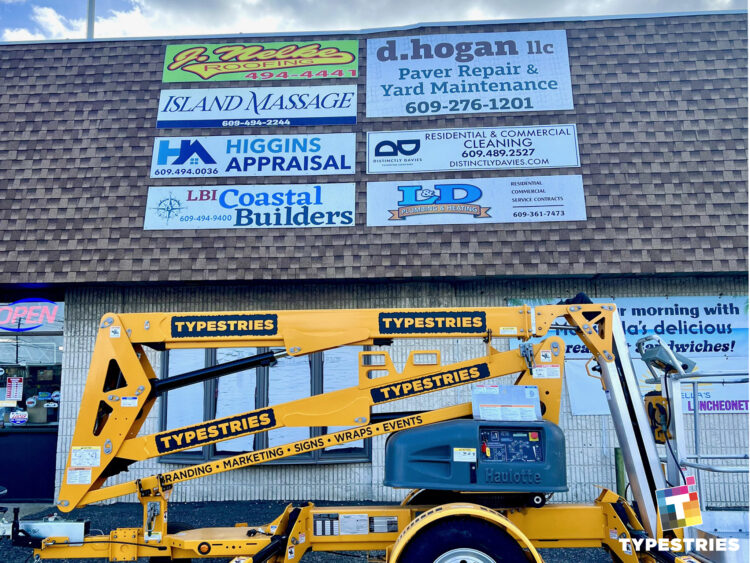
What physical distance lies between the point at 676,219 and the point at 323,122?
535 cm

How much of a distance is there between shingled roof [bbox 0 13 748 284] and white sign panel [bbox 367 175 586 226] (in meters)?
0.12

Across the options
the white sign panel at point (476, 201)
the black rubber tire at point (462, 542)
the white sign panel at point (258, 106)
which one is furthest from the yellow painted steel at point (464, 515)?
the white sign panel at point (258, 106)

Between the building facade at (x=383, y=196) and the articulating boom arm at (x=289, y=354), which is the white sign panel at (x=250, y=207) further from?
the articulating boom arm at (x=289, y=354)

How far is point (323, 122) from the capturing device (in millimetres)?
9367

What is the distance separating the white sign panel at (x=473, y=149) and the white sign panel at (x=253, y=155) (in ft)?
1.67

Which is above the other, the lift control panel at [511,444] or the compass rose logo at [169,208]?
the compass rose logo at [169,208]

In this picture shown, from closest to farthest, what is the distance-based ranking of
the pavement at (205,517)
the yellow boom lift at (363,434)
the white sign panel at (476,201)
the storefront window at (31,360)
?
the yellow boom lift at (363,434) < the pavement at (205,517) < the white sign panel at (476,201) < the storefront window at (31,360)

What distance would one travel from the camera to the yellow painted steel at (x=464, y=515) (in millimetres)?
4508

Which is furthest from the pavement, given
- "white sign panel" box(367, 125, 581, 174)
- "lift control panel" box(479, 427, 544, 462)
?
"white sign panel" box(367, 125, 581, 174)

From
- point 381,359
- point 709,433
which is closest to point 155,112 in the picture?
point 381,359

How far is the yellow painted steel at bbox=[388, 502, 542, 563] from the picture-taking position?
451 cm

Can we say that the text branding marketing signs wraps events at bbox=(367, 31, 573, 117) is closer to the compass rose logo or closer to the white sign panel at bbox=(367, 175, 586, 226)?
the white sign panel at bbox=(367, 175, 586, 226)

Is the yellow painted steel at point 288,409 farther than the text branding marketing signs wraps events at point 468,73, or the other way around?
the text branding marketing signs wraps events at point 468,73

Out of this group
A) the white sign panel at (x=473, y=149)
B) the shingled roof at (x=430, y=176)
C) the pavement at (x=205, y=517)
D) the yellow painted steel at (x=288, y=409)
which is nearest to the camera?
the yellow painted steel at (x=288, y=409)
